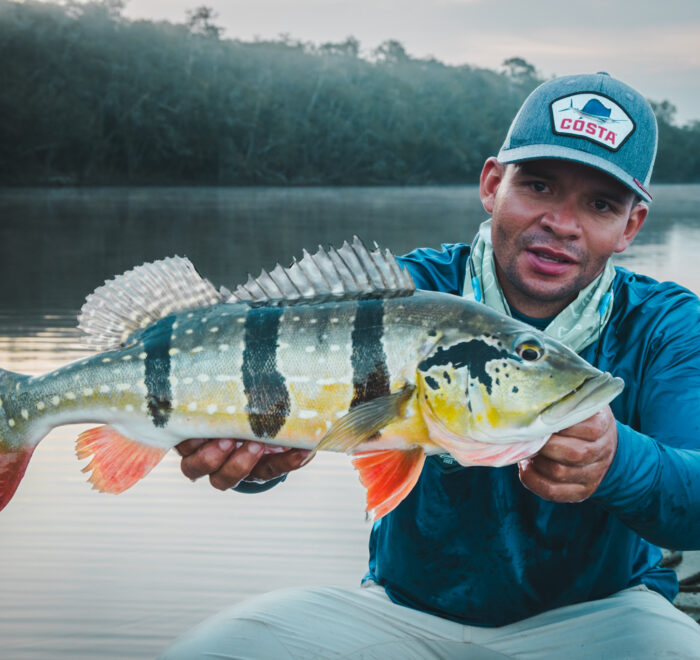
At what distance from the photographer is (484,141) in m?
106

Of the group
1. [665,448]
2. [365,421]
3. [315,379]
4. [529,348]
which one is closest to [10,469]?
[315,379]

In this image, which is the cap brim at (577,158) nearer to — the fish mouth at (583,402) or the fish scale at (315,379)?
the fish scale at (315,379)

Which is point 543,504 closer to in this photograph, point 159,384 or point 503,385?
point 503,385

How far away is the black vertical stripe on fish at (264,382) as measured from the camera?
9.87 feet

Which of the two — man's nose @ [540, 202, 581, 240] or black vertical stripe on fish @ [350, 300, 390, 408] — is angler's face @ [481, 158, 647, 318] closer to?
man's nose @ [540, 202, 581, 240]

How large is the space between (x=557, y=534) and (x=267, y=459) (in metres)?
1.13

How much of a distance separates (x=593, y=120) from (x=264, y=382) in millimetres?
1653

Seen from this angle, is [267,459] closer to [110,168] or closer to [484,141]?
[110,168]

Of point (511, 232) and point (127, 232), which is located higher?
point (511, 232)

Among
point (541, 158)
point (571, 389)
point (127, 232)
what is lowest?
point (127, 232)

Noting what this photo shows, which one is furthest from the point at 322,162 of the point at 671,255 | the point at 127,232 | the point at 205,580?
the point at 205,580

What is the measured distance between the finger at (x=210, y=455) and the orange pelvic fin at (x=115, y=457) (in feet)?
0.38

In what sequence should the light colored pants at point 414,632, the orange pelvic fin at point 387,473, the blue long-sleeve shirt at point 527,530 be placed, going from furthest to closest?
the blue long-sleeve shirt at point 527,530 → the light colored pants at point 414,632 → the orange pelvic fin at point 387,473

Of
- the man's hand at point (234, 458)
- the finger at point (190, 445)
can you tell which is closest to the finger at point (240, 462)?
the man's hand at point (234, 458)
